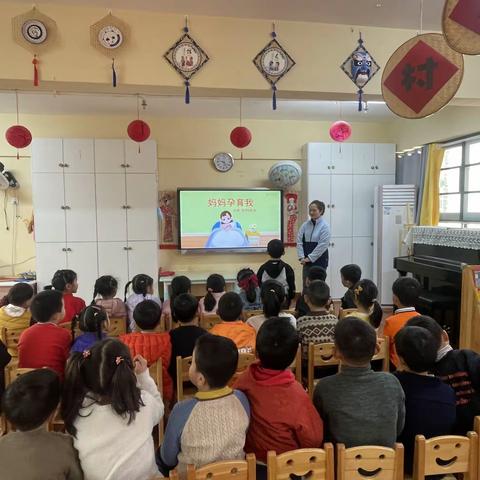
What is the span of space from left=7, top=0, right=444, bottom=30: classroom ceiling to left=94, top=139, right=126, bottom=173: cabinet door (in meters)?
2.50

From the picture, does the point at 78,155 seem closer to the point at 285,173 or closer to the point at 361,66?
the point at 285,173

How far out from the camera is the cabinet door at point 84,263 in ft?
17.3

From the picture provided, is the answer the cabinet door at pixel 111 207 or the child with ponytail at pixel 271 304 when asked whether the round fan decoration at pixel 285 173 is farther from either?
the child with ponytail at pixel 271 304

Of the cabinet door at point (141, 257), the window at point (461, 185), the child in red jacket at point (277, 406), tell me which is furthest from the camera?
the cabinet door at point (141, 257)

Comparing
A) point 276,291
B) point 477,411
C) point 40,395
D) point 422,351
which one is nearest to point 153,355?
point 276,291

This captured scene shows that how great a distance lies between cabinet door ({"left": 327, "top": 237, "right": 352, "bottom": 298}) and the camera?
5.91 meters

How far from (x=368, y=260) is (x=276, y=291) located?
389 cm

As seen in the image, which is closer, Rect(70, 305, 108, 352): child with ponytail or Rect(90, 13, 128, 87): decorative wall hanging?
Rect(70, 305, 108, 352): child with ponytail

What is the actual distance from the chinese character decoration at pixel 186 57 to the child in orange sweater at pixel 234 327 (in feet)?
5.65

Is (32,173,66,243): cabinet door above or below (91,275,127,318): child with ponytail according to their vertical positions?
above

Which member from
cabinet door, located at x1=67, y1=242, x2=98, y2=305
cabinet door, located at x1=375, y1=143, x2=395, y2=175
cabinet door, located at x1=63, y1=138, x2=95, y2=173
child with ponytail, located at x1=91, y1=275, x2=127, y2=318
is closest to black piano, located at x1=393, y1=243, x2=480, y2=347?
cabinet door, located at x1=375, y1=143, x2=395, y2=175

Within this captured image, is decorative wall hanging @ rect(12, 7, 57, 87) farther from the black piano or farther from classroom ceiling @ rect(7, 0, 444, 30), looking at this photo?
the black piano

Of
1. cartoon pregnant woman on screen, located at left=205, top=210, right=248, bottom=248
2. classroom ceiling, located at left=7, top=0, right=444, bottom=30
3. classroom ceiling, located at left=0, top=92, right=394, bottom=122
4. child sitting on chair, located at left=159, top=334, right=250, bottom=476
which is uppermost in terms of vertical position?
classroom ceiling, located at left=7, top=0, right=444, bottom=30

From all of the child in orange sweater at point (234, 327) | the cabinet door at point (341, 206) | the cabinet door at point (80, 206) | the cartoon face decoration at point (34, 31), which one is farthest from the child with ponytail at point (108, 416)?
the cabinet door at point (341, 206)
